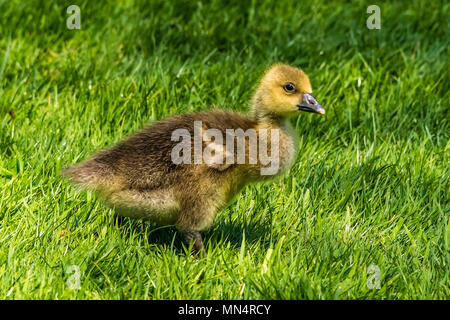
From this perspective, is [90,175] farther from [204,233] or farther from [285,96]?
[285,96]

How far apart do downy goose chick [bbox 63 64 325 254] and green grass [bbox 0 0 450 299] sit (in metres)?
0.20

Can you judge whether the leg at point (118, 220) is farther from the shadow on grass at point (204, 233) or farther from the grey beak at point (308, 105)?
the grey beak at point (308, 105)

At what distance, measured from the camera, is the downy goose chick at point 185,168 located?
4.00 meters

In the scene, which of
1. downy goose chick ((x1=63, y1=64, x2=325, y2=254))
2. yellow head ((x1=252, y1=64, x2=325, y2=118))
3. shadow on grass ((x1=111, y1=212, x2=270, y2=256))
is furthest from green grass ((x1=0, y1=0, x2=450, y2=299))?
yellow head ((x1=252, y1=64, x2=325, y2=118))

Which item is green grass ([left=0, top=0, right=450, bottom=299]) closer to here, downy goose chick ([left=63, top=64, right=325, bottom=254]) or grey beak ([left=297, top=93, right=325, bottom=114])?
downy goose chick ([left=63, top=64, right=325, bottom=254])

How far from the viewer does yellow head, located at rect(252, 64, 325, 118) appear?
14.0 ft

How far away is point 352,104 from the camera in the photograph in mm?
5758

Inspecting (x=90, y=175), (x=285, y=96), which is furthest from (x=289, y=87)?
(x=90, y=175)

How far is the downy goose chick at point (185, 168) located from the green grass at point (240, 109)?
199mm

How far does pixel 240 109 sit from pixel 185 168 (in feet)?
5.72

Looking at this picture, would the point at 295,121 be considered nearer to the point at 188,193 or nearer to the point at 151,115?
the point at 151,115

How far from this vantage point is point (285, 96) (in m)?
4.27

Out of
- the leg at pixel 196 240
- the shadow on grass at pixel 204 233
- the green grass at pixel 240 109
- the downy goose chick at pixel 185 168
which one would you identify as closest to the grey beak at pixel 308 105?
the downy goose chick at pixel 185 168

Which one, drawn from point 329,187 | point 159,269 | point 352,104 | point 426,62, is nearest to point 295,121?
point 352,104
